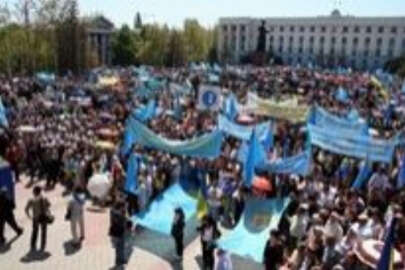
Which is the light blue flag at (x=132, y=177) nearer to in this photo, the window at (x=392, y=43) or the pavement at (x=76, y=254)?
the pavement at (x=76, y=254)

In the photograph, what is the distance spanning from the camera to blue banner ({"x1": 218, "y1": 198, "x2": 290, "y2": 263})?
1294 cm

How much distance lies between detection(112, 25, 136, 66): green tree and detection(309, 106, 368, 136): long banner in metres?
72.9

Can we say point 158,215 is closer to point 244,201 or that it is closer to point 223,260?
point 244,201

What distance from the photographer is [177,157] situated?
60.2ft

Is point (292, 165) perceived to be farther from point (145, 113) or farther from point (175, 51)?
point (175, 51)

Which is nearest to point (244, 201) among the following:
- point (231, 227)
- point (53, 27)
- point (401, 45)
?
point (231, 227)

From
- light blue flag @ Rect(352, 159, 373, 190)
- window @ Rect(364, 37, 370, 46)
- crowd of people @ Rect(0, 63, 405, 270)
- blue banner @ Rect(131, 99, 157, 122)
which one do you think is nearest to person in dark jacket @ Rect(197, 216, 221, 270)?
crowd of people @ Rect(0, 63, 405, 270)

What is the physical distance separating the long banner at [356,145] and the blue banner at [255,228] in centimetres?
313

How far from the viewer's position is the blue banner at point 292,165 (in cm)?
1616

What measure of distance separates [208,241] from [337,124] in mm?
8047

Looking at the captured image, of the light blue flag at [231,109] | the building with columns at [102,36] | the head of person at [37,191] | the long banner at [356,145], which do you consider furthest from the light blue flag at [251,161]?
the building with columns at [102,36]

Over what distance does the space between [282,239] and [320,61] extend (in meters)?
121

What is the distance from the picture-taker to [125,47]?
310 ft

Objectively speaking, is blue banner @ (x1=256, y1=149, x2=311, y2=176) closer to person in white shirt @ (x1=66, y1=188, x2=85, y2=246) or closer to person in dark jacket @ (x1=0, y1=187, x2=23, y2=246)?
person in white shirt @ (x1=66, y1=188, x2=85, y2=246)
